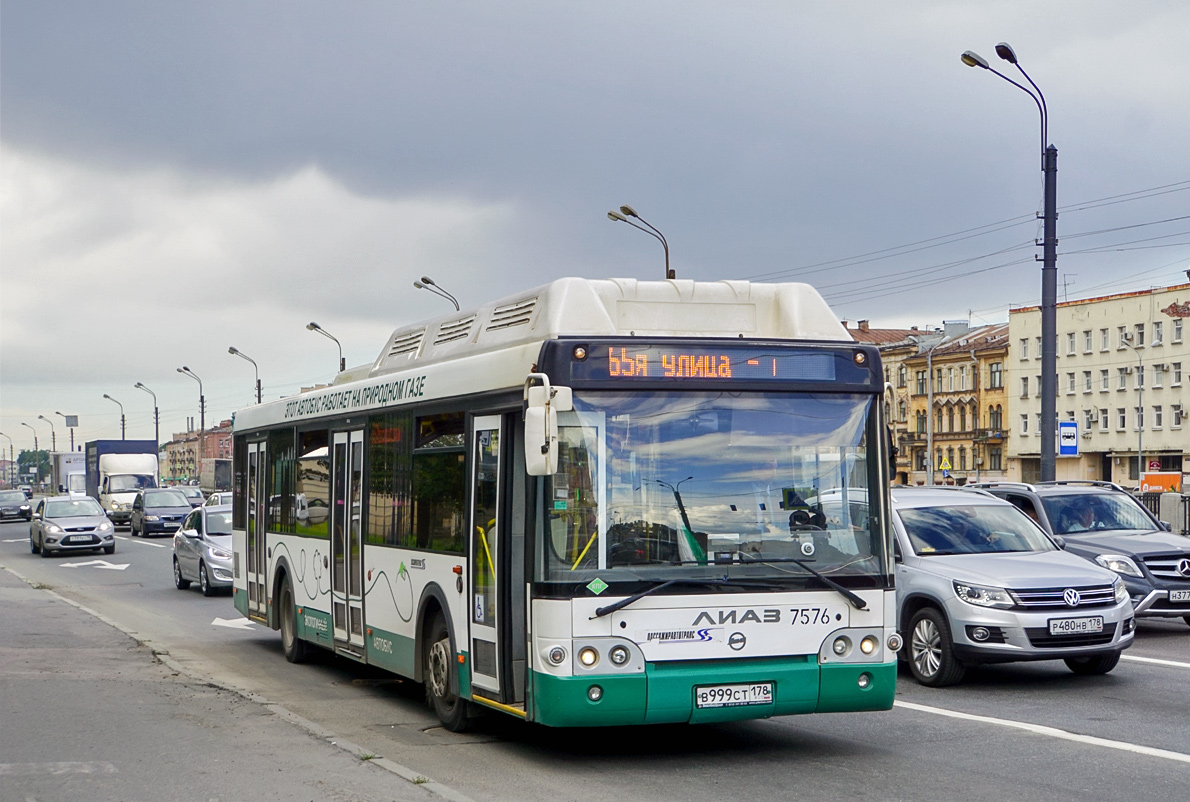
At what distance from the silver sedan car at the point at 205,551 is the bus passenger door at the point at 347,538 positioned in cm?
1253

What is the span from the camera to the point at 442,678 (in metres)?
10.3

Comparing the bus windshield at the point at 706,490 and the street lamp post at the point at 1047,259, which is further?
the street lamp post at the point at 1047,259

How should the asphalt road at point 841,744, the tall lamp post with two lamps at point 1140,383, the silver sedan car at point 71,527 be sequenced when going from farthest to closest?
the tall lamp post with two lamps at point 1140,383
the silver sedan car at point 71,527
the asphalt road at point 841,744

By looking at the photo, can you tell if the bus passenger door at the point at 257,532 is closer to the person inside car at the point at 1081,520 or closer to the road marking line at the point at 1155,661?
the road marking line at the point at 1155,661

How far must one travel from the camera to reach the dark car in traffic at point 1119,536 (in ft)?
53.1

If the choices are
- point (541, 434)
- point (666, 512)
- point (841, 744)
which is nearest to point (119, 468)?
point (841, 744)

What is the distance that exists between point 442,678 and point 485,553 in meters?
1.41

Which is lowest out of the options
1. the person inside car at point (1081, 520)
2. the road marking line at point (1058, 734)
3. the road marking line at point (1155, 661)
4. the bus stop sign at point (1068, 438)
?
the road marking line at point (1155, 661)

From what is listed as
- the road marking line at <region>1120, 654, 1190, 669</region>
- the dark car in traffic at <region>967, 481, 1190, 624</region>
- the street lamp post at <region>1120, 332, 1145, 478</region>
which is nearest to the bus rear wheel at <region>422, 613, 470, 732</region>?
the road marking line at <region>1120, 654, 1190, 669</region>

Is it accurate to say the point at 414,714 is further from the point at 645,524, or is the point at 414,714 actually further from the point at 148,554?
the point at 148,554

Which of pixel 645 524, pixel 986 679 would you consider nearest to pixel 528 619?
pixel 645 524

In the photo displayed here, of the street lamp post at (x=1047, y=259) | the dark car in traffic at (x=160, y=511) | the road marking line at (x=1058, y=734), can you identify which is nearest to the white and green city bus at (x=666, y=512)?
the road marking line at (x=1058, y=734)

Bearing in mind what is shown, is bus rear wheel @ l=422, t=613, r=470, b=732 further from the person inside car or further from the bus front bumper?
the person inside car

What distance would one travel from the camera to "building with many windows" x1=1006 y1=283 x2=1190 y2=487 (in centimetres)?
8812
